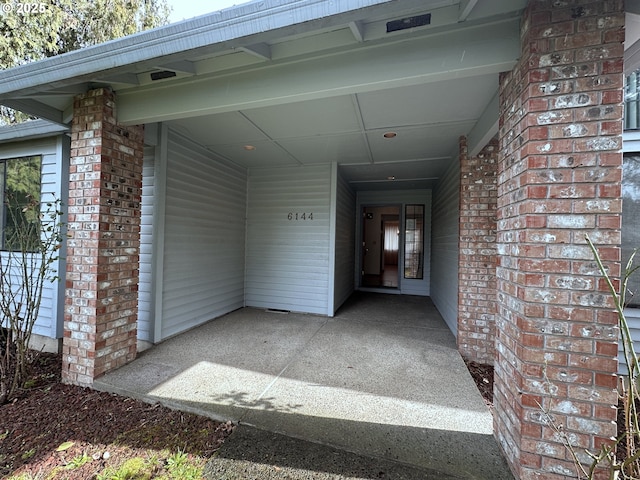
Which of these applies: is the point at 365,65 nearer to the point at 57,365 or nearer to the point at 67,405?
the point at 67,405

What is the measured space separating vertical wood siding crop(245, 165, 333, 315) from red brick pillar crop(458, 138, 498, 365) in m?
2.26

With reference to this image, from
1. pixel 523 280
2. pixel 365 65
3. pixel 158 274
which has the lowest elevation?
pixel 158 274

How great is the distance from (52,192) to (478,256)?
537 cm

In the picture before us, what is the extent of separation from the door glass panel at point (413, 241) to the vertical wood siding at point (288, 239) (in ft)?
10.4

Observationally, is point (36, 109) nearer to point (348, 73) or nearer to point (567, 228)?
point (348, 73)

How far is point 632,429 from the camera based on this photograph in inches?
42.8

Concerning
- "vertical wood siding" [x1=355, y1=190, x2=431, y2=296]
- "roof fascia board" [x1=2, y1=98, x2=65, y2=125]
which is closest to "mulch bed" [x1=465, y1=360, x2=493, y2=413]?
"vertical wood siding" [x1=355, y1=190, x2=431, y2=296]

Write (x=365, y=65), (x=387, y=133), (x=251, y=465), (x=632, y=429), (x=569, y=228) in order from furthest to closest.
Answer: (x=387, y=133) < (x=365, y=65) < (x=251, y=465) < (x=569, y=228) < (x=632, y=429)

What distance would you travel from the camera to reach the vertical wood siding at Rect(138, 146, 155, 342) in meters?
3.44

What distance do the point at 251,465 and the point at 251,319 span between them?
9.82 ft

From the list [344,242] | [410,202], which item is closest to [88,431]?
[344,242]

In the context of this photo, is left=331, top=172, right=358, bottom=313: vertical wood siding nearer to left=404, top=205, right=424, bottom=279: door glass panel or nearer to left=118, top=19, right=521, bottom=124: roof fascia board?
left=404, top=205, right=424, bottom=279: door glass panel

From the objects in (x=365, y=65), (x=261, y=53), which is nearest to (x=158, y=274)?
(x=261, y=53)
